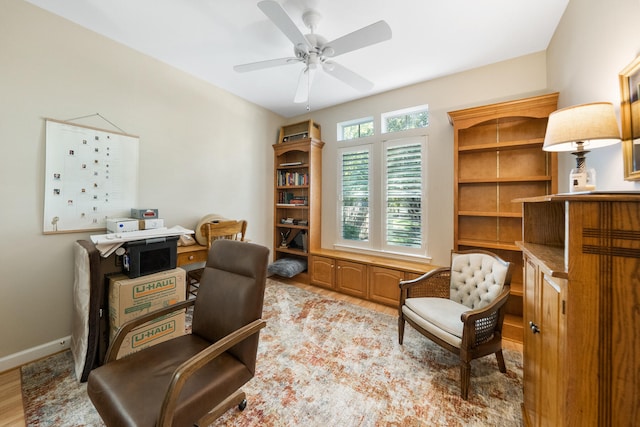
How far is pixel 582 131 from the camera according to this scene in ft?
4.02

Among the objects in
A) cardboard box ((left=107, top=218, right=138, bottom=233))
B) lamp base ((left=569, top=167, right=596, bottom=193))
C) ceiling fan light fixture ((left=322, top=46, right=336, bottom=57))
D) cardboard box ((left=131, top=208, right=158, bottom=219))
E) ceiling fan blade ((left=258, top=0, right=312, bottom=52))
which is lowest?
cardboard box ((left=107, top=218, right=138, bottom=233))

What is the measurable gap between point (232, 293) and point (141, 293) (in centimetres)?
111

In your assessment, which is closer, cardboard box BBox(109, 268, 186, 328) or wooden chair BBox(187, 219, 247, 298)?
cardboard box BBox(109, 268, 186, 328)

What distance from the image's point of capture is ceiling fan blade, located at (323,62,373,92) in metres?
2.13

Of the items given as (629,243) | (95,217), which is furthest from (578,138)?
(95,217)

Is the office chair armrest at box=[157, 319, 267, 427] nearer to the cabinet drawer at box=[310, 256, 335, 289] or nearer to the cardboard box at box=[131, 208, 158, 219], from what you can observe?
the cardboard box at box=[131, 208, 158, 219]

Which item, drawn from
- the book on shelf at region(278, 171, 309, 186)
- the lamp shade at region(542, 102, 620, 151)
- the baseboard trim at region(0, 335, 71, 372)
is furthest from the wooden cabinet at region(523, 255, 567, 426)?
the baseboard trim at region(0, 335, 71, 372)

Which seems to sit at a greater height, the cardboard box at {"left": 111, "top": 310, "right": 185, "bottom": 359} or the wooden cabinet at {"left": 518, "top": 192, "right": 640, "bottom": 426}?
the wooden cabinet at {"left": 518, "top": 192, "right": 640, "bottom": 426}

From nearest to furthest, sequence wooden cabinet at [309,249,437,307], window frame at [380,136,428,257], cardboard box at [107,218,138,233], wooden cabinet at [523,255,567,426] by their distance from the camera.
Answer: wooden cabinet at [523,255,567,426] < cardboard box at [107,218,138,233] < wooden cabinet at [309,249,437,307] < window frame at [380,136,428,257]

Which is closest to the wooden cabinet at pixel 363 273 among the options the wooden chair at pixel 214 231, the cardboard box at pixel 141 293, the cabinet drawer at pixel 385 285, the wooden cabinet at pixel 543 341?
the cabinet drawer at pixel 385 285

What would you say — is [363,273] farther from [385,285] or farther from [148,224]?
[148,224]

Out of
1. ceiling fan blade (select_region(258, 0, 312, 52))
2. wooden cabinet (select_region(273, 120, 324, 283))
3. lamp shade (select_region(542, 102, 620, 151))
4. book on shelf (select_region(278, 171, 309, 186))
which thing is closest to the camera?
lamp shade (select_region(542, 102, 620, 151))

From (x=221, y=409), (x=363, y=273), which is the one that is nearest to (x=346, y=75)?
(x=363, y=273)

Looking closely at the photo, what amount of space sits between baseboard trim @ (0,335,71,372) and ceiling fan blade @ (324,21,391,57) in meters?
3.50
